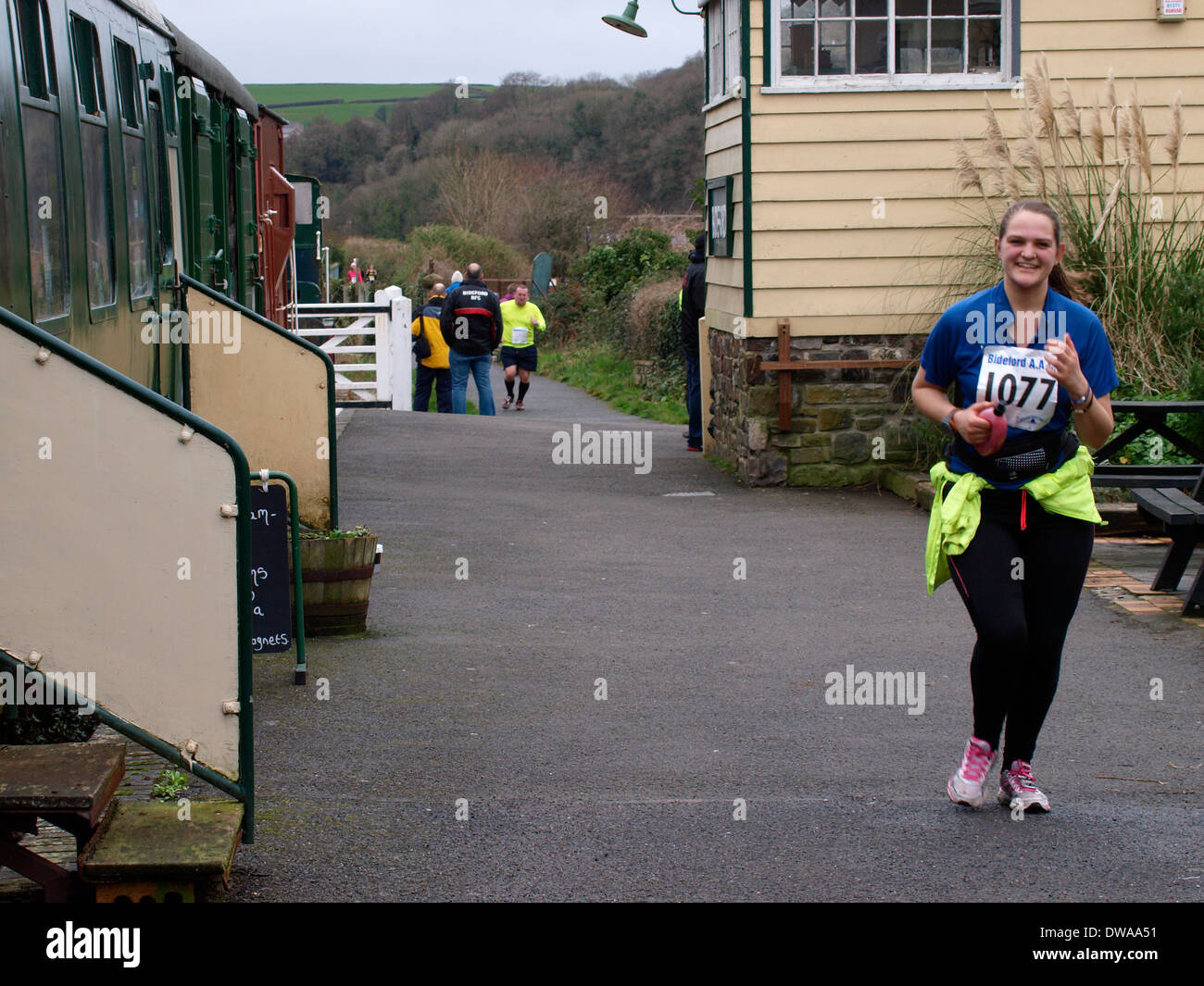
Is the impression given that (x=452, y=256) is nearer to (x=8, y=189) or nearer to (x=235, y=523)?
(x=8, y=189)

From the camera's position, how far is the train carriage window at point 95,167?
20.3 feet

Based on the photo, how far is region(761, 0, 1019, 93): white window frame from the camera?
11555 mm

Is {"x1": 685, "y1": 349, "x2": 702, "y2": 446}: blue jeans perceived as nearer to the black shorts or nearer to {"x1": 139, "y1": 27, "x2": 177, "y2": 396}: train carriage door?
{"x1": 139, "y1": 27, "x2": 177, "y2": 396}: train carriage door

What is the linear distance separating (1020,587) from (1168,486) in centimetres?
492

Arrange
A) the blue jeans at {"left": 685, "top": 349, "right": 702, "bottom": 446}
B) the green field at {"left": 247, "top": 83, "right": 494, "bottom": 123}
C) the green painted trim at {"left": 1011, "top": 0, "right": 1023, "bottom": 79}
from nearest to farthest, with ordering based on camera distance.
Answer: the green painted trim at {"left": 1011, "top": 0, "right": 1023, "bottom": 79} < the blue jeans at {"left": 685, "top": 349, "right": 702, "bottom": 446} < the green field at {"left": 247, "top": 83, "right": 494, "bottom": 123}

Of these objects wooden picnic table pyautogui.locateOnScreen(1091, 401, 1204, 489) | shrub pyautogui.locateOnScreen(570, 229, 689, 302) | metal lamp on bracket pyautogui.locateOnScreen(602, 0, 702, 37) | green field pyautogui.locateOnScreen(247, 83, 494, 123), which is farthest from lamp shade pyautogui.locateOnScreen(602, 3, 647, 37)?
green field pyautogui.locateOnScreen(247, 83, 494, 123)

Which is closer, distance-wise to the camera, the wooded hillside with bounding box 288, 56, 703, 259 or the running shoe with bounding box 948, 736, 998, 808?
the running shoe with bounding box 948, 736, 998, 808

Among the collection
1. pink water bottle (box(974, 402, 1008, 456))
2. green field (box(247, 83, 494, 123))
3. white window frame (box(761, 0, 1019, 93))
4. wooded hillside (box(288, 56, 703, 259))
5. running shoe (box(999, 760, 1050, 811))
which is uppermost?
green field (box(247, 83, 494, 123))

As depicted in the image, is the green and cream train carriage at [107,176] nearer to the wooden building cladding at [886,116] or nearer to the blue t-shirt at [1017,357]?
the blue t-shirt at [1017,357]

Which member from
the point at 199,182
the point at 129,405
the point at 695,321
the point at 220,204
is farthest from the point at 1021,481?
the point at 695,321

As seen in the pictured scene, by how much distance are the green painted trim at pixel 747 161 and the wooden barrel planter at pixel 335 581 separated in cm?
543

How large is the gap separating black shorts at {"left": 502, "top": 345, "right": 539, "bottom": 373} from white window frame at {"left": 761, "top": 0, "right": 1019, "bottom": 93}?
1059cm

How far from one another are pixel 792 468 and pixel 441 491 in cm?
276

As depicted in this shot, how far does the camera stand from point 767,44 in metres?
→ 11.6
